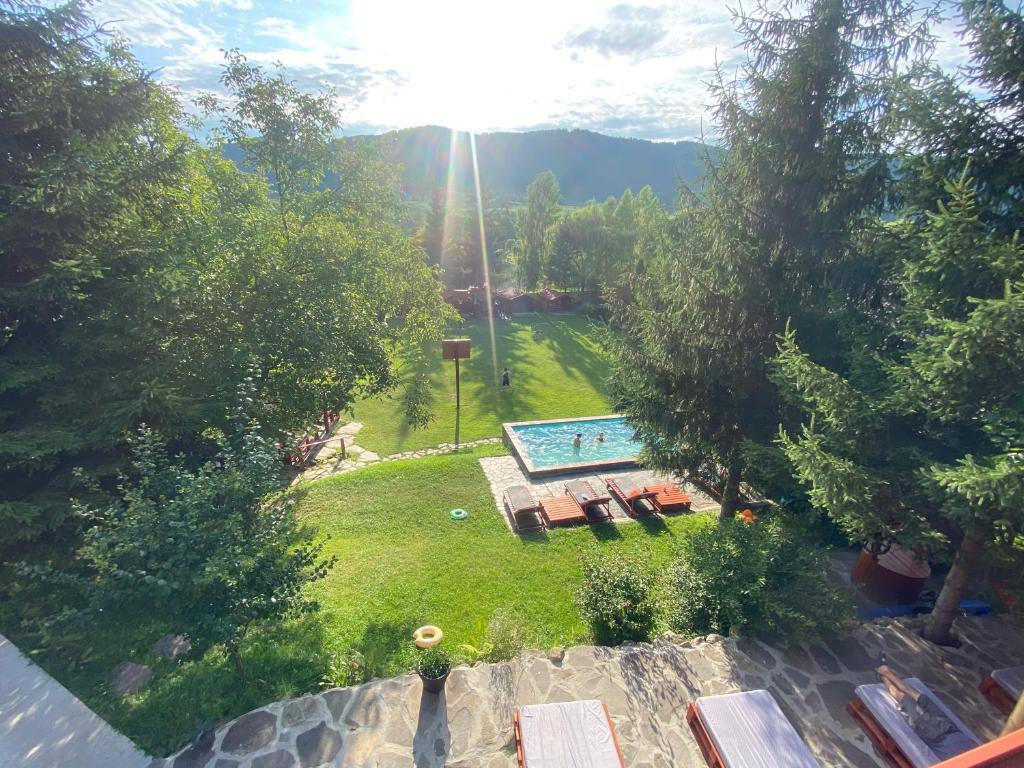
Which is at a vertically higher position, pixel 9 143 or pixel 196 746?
pixel 9 143

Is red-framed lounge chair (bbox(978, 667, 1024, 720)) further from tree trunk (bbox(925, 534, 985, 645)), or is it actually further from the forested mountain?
the forested mountain

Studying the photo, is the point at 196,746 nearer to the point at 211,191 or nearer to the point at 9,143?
the point at 9,143

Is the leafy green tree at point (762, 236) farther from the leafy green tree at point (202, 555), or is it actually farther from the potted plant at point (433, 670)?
the leafy green tree at point (202, 555)

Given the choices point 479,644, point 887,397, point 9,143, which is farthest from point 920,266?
point 9,143

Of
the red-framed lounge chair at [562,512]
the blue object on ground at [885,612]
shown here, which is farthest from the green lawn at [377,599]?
the blue object on ground at [885,612]

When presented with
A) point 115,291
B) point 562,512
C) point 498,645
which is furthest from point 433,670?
point 115,291

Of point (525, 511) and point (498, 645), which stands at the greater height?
point (498, 645)

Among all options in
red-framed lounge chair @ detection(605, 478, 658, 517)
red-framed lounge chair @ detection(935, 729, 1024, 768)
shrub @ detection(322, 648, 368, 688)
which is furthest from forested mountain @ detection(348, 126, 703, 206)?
red-framed lounge chair @ detection(935, 729, 1024, 768)

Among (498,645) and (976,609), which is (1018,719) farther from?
(498,645)
